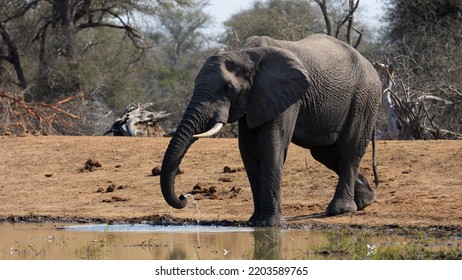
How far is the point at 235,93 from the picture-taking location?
32.3 feet

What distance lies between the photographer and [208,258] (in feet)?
25.8

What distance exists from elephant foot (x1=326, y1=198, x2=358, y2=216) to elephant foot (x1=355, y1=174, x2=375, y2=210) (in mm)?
358

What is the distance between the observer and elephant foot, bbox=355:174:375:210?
1131 cm

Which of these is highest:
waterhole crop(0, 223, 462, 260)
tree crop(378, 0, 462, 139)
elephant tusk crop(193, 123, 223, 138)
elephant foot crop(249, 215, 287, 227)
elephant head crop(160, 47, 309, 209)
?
tree crop(378, 0, 462, 139)

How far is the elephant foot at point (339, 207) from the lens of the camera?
10836 millimetres

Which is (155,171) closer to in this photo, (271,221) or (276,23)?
(271,221)

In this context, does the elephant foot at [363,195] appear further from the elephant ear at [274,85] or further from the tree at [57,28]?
the tree at [57,28]

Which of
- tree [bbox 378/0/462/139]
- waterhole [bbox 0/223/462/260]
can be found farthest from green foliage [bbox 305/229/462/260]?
tree [bbox 378/0/462/139]

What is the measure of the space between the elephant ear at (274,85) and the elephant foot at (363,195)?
157cm

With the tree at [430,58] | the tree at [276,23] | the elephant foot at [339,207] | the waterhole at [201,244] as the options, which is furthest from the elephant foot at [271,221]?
the tree at [276,23]

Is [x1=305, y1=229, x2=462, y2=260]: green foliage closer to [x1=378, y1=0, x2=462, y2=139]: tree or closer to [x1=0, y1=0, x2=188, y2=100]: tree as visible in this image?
[x1=378, y1=0, x2=462, y2=139]: tree

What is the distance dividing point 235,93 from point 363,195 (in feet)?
7.32
